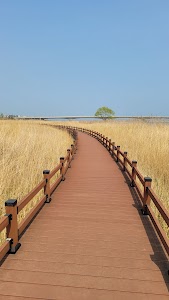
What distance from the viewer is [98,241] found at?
4.79 meters

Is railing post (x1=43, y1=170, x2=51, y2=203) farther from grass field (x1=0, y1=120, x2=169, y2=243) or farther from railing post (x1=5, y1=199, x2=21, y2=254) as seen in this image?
railing post (x1=5, y1=199, x2=21, y2=254)

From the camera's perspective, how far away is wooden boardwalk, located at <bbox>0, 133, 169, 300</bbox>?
337 centimetres

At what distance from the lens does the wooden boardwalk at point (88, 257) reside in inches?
133

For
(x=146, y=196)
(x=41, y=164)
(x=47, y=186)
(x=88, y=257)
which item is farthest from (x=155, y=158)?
(x=88, y=257)

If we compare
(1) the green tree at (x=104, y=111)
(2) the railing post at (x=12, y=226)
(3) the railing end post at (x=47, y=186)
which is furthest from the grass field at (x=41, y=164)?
(1) the green tree at (x=104, y=111)

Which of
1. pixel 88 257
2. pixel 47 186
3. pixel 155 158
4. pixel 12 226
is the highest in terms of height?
pixel 155 158

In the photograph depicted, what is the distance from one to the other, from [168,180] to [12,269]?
23.8 ft

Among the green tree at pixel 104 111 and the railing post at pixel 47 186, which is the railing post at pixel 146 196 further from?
the green tree at pixel 104 111

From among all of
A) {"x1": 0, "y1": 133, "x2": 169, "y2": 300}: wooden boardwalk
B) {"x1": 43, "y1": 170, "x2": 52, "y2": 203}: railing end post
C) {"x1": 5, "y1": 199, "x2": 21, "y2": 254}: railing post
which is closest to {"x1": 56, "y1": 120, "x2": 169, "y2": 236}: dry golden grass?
{"x1": 0, "y1": 133, "x2": 169, "y2": 300}: wooden boardwalk

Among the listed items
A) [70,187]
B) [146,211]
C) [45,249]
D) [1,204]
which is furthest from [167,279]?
[70,187]

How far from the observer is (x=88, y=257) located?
4195mm

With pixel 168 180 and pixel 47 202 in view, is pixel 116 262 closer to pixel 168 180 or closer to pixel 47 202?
pixel 47 202

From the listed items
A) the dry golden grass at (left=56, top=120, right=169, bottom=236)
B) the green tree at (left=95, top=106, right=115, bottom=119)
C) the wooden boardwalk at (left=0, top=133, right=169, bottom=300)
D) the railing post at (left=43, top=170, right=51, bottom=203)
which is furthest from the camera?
the green tree at (left=95, top=106, right=115, bottom=119)

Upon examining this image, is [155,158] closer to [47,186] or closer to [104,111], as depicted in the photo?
[47,186]
